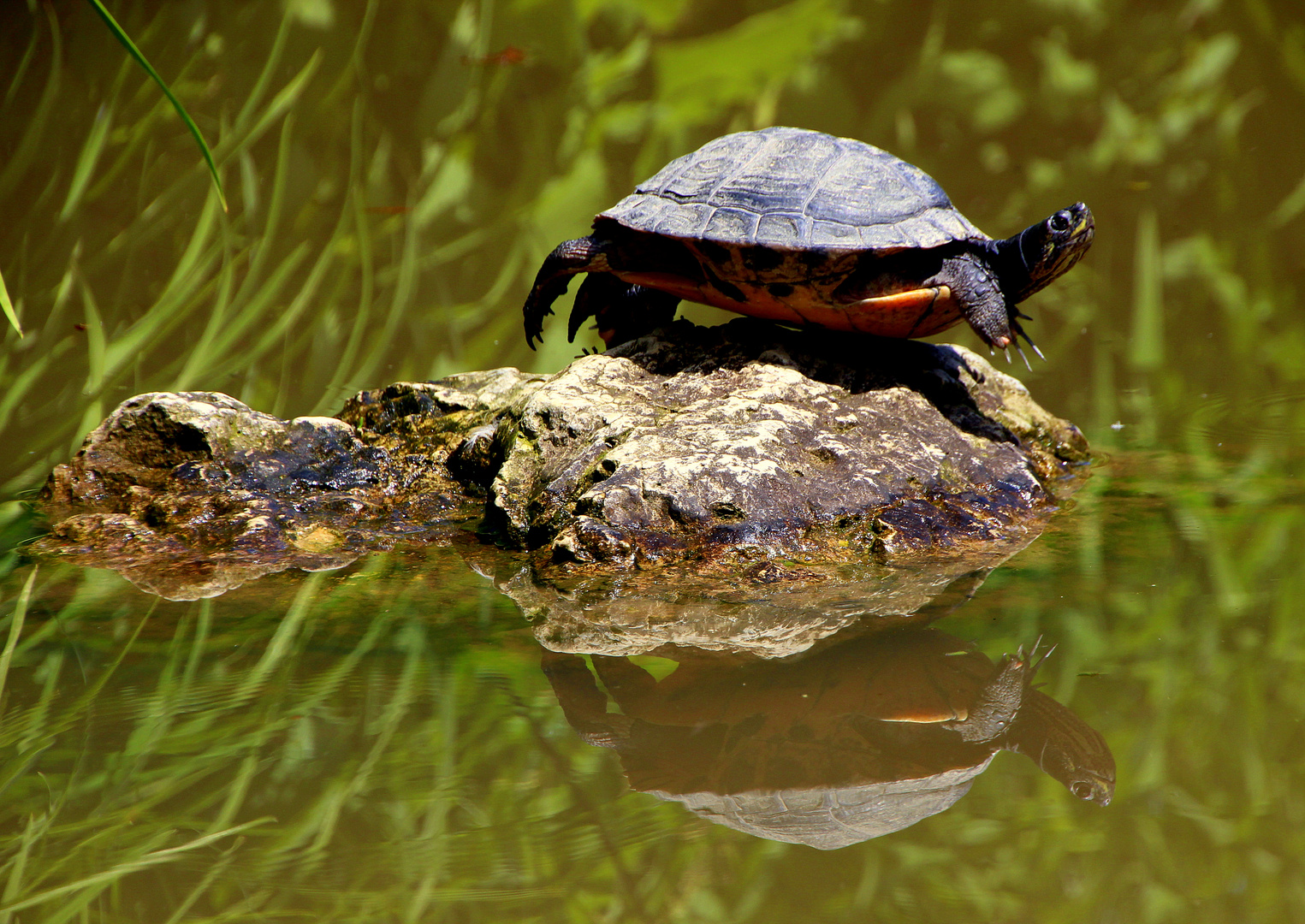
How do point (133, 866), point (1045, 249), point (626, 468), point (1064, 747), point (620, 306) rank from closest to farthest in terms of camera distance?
1. point (133, 866)
2. point (1064, 747)
3. point (626, 468)
4. point (1045, 249)
5. point (620, 306)

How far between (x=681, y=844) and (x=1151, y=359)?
3.20 m

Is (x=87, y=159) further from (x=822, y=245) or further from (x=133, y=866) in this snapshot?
(x=133, y=866)

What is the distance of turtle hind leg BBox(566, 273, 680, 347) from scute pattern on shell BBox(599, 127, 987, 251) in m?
0.26

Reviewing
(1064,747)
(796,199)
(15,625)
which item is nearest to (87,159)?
(15,625)

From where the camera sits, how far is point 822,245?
5.97ft

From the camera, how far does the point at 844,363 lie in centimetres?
207

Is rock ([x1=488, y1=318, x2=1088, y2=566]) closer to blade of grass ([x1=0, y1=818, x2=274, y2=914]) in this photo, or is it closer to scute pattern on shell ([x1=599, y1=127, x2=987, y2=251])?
scute pattern on shell ([x1=599, y1=127, x2=987, y2=251])

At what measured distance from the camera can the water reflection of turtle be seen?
84 centimetres

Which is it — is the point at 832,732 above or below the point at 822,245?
below

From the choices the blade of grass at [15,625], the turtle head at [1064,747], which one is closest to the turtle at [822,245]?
the turtle head at [1064,747]

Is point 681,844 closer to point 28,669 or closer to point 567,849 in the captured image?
point 567,849

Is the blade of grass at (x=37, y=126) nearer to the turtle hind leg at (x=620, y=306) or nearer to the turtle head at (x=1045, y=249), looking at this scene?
the turtle hind leg at (x=620, y=306)

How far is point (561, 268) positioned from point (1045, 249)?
1020mm

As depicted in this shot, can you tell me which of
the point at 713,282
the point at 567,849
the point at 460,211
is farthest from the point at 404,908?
the point at 460,211
